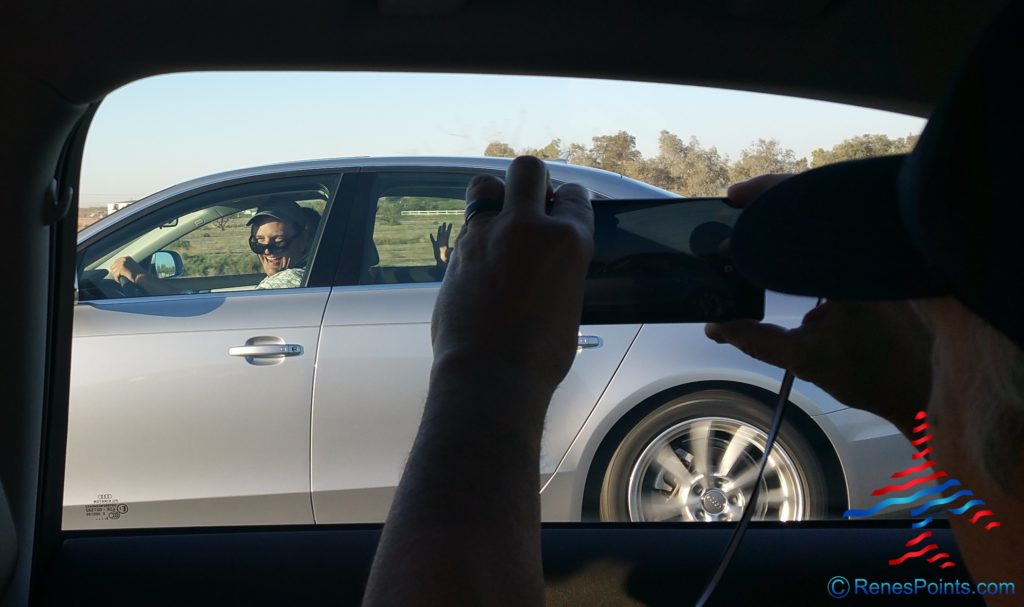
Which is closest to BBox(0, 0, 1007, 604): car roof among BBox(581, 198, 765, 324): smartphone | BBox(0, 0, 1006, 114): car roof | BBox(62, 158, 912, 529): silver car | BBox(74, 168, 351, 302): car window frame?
BBox(0, 0, 1006, 114): car roof

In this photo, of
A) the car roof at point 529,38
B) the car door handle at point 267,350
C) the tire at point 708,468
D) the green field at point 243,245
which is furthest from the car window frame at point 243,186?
the car roof at point 529,38

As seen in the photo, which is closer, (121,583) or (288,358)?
(121,583)

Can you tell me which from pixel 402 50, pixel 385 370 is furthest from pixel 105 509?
pixel 402 50

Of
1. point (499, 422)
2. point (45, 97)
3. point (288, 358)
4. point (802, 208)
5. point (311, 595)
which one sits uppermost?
point (45, 97)

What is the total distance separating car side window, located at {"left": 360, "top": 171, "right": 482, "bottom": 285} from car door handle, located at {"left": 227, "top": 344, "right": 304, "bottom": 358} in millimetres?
381

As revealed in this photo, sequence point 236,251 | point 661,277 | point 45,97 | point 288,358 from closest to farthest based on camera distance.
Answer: point 661,277 → point 45,97 → point 288,358 → point 236,251

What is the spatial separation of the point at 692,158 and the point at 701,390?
110cm

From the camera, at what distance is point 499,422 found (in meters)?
0.97

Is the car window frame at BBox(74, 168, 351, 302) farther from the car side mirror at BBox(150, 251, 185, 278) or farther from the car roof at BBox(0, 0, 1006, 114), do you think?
the car roof at BBox(0, 0, 1006, 114)

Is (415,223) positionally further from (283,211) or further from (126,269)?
(126,269)

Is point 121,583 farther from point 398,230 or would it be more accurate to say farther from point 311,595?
point 398,230

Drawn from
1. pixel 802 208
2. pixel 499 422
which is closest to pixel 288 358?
pixel 499 422

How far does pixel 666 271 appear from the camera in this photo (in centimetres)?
141

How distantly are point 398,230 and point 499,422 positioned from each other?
2376 millimetres
